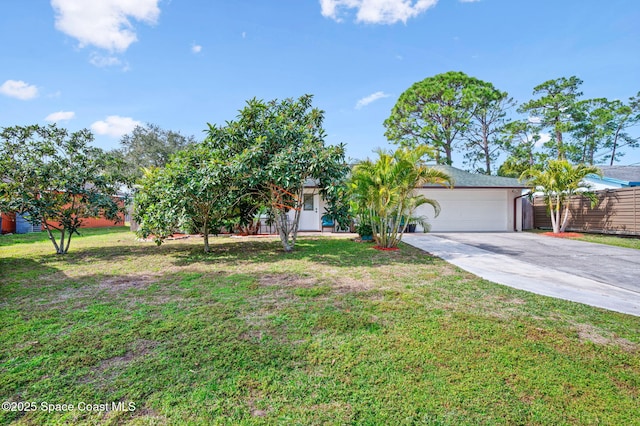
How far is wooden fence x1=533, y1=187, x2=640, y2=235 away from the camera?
39.1 ft

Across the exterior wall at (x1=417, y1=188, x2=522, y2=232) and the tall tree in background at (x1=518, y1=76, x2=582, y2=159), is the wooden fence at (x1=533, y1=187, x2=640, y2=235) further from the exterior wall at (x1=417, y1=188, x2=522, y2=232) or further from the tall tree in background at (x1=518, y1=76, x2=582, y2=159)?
the tall tree in background at (x1=518, y1=76, x2=582, y2=159)

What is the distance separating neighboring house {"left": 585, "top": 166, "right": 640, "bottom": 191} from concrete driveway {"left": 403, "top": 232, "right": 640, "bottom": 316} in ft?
26.7

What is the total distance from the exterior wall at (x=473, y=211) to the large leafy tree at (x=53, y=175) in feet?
45.6

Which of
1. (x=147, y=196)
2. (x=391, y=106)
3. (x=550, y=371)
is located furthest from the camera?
(x=391, y=106)

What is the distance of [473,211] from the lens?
16.1m

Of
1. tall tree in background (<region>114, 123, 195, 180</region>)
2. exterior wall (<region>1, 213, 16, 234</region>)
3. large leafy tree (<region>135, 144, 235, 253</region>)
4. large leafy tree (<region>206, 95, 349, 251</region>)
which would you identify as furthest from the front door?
tall tree in background (<region>114, 123, 195, 180</region>)

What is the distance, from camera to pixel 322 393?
222 centimetres

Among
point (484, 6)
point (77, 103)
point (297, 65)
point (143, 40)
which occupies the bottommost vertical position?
point (77, 103)

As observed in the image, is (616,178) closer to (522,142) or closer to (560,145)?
(560,145)

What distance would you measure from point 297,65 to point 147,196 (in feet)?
27.3

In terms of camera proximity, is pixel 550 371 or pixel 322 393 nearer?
pixel 322 393

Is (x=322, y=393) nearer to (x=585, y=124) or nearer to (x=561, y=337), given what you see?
(x=561, y=337)

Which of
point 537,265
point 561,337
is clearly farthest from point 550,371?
point 537,265

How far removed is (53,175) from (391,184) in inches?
362
